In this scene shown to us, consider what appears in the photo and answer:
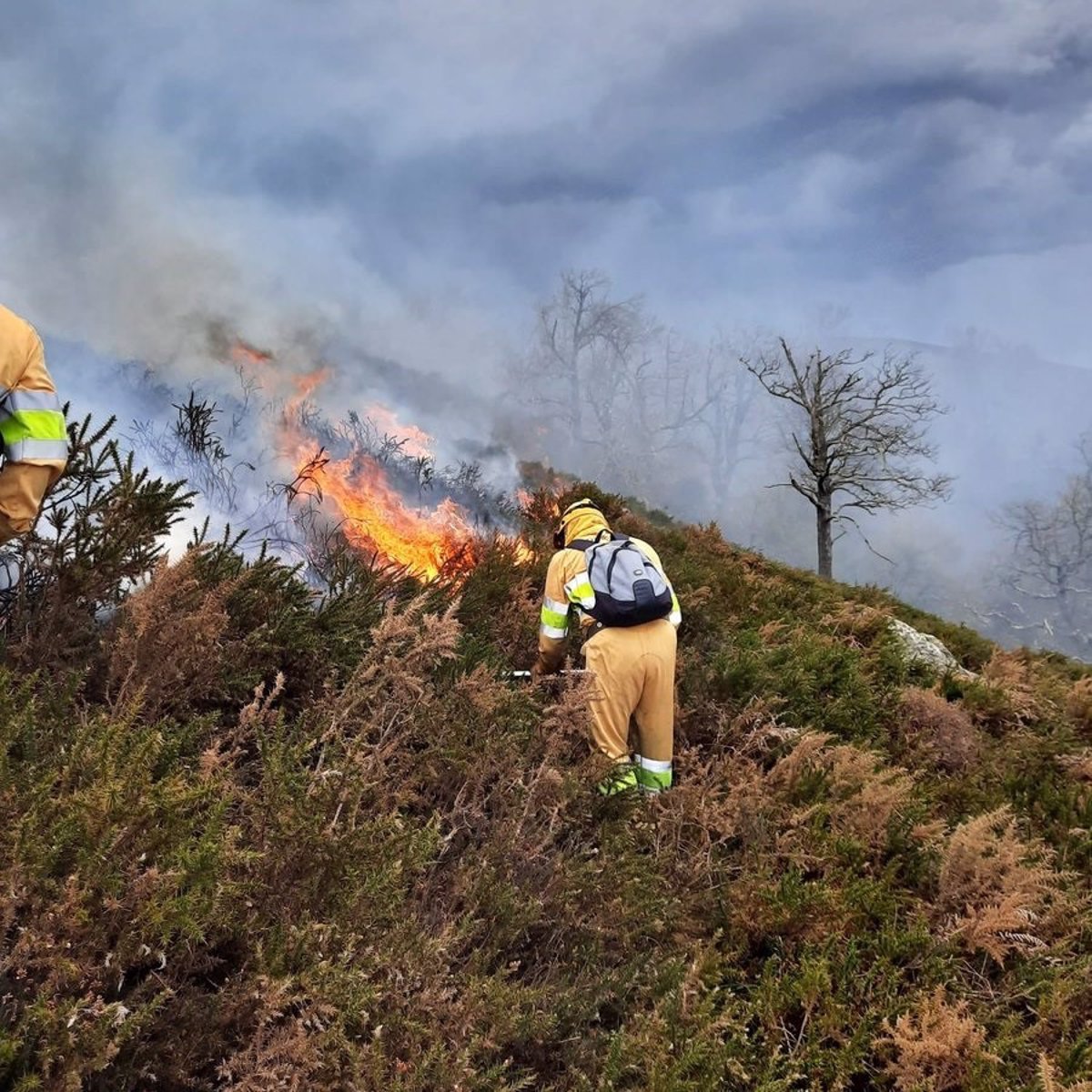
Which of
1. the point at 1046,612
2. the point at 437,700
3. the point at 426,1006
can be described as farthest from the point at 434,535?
the point at 1046,612

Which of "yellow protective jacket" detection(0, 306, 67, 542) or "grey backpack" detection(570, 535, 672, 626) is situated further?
"grey backpack" detection(570, 535, 672, 626)

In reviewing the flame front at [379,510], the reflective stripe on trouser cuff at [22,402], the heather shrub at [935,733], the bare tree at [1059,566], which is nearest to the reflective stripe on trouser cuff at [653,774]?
the heather shrub at [935,733]

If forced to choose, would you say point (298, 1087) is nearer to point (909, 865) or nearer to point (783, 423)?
point (909, 865)

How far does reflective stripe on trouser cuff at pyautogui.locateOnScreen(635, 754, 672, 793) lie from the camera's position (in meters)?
4.35

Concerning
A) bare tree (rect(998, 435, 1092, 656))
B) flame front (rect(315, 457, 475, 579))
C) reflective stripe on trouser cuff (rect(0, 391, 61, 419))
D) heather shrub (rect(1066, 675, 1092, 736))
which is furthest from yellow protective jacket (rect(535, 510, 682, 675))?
bare tree (rect(998, 435, 1092, 656))

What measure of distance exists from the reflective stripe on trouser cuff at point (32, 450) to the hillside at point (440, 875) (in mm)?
804

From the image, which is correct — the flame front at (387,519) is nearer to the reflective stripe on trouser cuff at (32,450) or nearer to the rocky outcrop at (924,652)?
the reflective stripe on trouser cuff at (32,450)

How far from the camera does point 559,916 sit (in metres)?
2.96

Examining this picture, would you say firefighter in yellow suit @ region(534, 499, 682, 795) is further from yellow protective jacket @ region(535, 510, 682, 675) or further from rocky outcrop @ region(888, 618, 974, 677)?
rocky outcrop @ region(888, 618, 974, 677)

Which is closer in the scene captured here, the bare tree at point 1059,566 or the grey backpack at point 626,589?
the grey backpack at point 626,589

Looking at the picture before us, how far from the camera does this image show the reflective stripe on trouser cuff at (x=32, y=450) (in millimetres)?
2906

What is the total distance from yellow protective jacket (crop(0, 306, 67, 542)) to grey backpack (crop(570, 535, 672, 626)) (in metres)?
2.93

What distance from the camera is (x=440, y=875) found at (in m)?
2.92

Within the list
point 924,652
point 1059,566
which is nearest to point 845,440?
point 924,652
